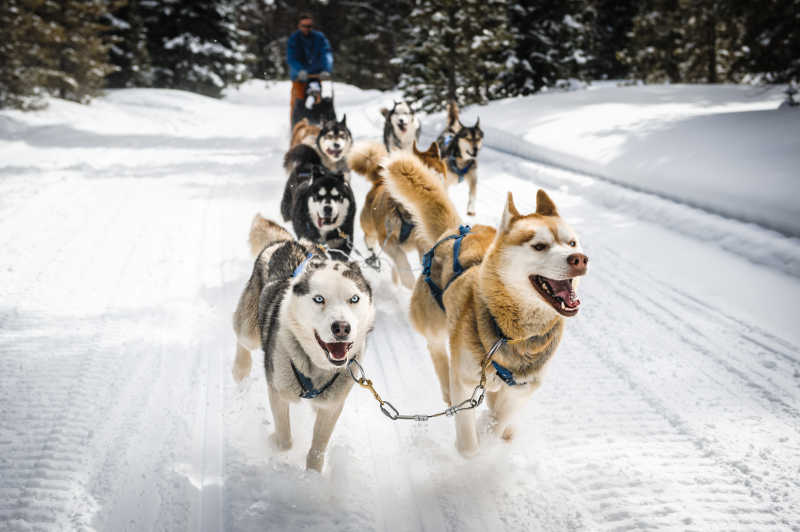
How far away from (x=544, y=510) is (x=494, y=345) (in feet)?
2.37

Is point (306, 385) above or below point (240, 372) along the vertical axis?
above

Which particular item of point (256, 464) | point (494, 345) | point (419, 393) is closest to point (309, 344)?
point (256, 464)

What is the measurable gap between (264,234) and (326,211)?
97 cm

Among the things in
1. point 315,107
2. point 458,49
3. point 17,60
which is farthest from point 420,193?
point 458,49

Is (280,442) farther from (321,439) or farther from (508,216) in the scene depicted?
(508,216)

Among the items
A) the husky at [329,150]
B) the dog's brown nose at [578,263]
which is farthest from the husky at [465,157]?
the dog's brown nose at [578,263]

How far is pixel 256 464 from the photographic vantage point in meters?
2.20

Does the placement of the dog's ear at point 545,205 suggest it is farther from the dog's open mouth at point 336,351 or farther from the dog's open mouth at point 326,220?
the dog's open mouth at point 326,220

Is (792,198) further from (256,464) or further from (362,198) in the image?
(256,464)

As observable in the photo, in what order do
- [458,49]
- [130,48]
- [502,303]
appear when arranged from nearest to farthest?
1. [502,303]
2. [458,49]
3. [130,48]

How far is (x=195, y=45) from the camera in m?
21.8

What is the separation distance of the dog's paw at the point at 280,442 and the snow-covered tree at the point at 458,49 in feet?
47.4

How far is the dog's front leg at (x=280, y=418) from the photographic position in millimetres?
2207

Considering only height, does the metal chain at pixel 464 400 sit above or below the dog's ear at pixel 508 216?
below
